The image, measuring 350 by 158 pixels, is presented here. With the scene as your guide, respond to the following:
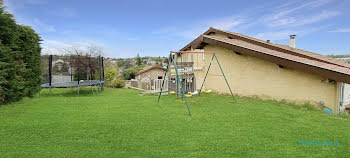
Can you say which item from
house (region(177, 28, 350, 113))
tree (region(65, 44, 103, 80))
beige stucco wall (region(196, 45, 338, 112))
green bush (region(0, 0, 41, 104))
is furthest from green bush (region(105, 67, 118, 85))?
beige stucco wall (region(196, 45, 338, 112))

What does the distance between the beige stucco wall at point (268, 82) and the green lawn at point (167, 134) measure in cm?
156

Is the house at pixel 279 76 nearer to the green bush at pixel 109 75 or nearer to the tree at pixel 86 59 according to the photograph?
the green bush at pixel 109 75

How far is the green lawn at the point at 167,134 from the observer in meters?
2.94

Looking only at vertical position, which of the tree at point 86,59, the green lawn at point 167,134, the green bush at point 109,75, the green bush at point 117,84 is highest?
the tree at point 86,59

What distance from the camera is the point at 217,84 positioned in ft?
34.1

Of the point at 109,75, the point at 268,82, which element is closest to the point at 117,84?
the point at 109,75

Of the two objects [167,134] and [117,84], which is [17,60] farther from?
[117,84]

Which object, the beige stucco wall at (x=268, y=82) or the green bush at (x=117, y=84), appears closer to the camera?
the beige stucco wall at (x=268, y=82)

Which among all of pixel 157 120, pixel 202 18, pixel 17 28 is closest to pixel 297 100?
pixel 157 120

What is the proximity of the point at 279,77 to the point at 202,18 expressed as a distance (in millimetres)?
12576

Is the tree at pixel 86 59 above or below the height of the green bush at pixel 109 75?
above

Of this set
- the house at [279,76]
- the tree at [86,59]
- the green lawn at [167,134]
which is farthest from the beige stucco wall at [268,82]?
the tree at [86,59]

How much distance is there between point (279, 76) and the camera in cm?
745

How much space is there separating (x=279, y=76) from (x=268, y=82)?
1.80ft
